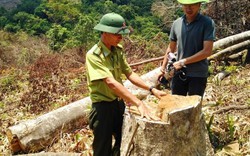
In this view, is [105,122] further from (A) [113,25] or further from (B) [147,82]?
(B) [147,82]

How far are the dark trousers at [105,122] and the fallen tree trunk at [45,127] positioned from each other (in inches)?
64.1

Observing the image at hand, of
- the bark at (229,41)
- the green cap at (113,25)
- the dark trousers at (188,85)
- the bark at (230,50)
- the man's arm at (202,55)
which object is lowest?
the bark at (230,50)

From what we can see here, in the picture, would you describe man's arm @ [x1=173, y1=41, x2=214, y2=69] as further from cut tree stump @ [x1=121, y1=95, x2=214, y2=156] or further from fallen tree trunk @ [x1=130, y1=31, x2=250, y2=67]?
fallen tree trunk @ [x1=130, y1=31, x2=250, y2=67]

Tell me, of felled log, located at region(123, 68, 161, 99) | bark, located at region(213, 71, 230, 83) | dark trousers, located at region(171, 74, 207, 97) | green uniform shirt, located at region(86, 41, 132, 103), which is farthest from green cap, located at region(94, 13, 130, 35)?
bark, located at region(213, 71, 230, 83)

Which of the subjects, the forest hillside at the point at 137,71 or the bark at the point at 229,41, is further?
the bark at the point at 229,41

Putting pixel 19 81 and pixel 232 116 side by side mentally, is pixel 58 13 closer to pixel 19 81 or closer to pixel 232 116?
pixel 19 81

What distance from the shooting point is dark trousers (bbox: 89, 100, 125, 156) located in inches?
125

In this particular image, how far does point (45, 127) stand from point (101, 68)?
2207mm

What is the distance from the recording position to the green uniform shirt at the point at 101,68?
2.96 m

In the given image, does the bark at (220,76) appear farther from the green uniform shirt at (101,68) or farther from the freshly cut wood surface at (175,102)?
the green uniform shirt at (101,68)

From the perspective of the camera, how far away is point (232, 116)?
4.51 meters

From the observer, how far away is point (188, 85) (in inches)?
150

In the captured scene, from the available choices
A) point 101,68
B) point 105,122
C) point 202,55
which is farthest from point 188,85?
point 101,68

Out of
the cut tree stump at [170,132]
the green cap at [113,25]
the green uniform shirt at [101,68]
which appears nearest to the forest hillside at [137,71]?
the cut tree stump at [170,132]
